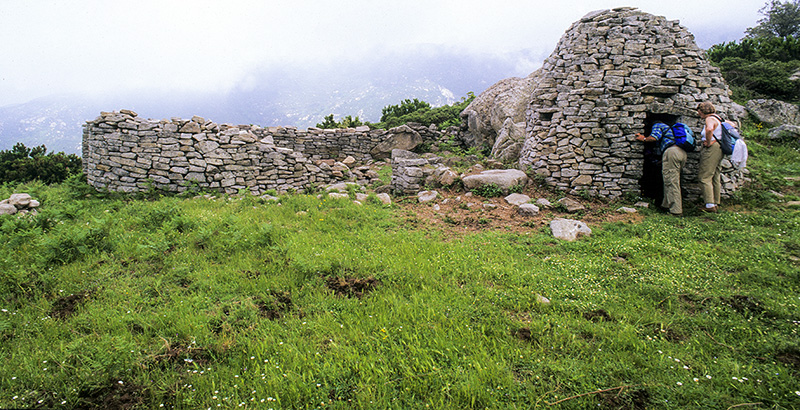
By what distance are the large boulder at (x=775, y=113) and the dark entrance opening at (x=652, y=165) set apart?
7.30 meters

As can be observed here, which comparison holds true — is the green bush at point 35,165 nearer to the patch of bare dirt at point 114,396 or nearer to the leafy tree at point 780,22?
the patch of bare dirt at point 114,396

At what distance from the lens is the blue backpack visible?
313 inches

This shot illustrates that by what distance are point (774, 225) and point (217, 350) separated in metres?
9.91

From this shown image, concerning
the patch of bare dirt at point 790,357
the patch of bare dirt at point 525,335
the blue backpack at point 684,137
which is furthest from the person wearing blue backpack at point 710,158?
the patch of bare dirt at point 525,335

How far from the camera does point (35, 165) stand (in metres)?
14.8

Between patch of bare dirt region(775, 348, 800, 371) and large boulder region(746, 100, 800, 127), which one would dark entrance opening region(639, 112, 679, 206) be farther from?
large boulder region(746, 100, 800, 127)

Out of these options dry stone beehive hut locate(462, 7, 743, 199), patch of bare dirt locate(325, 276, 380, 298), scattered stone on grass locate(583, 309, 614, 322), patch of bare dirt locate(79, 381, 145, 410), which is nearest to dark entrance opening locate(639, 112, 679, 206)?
dry stone beehive hut locate(462, 7, 743, 199)

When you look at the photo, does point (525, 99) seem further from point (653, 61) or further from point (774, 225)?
point (774, 225)

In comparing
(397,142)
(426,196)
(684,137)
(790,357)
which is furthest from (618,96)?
(397,142)

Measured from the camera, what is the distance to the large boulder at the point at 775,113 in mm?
12297

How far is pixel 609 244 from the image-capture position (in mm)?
6188

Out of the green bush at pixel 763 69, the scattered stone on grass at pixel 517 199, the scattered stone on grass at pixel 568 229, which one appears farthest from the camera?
the green bush at pixel 763 69

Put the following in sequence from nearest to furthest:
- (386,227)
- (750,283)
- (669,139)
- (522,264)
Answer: (750,283) < (522,264) < (386,227) < (669,139)

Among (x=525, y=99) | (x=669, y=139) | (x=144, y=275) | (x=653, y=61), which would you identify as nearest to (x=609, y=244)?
(x=669, y=139)
